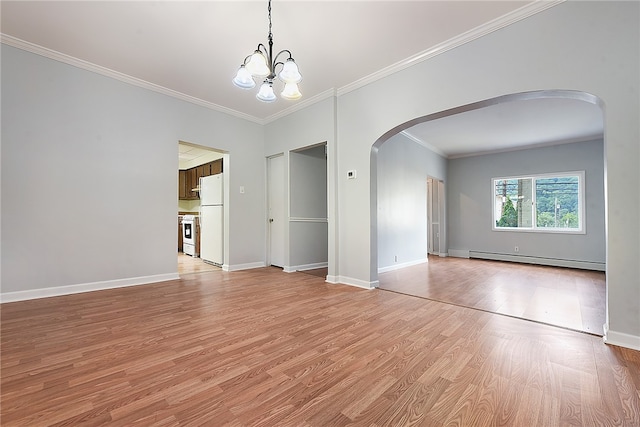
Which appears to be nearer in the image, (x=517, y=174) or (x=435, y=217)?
(x=517, y=174)

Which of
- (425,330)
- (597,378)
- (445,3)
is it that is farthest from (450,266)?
(445,3)

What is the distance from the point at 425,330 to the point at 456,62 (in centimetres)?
269

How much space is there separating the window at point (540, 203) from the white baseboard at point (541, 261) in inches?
25.5

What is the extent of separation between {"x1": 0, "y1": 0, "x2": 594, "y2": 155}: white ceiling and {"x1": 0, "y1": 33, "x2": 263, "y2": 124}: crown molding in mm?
11

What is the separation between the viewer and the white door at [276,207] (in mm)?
5035

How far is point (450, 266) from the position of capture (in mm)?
5598

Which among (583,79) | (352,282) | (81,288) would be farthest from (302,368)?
(81,288)

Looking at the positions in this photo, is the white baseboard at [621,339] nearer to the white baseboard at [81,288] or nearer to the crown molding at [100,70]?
the white baseboard at [81,288]

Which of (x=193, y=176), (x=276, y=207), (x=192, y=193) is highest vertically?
(x=193, y=176)

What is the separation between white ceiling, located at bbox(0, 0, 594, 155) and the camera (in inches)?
94.7

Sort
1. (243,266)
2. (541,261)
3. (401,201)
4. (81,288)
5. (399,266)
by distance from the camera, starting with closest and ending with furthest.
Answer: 1. (81,288)
2. (243,266)
3. (399,266)
4. (401,201)
5. (541,261)

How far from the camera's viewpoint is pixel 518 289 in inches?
144

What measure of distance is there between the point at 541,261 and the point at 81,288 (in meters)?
8.38

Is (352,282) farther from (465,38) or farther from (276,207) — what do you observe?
(465,38)
